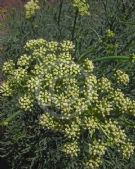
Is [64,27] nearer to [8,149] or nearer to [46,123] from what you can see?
[8,149]

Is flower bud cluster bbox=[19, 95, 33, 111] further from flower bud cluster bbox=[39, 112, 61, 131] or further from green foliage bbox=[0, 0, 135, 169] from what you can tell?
flower bud cluster bbox=[39, 112, 61, 131]

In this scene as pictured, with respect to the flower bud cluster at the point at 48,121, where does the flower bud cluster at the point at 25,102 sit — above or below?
above

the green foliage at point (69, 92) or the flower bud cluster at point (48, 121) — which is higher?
the green foliage at point (69, 92)

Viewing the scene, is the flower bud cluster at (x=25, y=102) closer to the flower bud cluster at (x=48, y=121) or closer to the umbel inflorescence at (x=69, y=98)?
the umbel inflorescence at (x=69, y=98)

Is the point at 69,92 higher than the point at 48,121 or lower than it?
higher

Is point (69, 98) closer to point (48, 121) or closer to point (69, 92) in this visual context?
point (69, 92)

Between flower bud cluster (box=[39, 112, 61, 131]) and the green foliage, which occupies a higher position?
the green foliage

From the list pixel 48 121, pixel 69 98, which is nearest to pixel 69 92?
pixel 69 98

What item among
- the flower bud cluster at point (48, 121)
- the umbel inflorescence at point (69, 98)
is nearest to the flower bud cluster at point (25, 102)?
the umbel inflorescence at point (69, 98)

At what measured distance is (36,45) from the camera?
442cm

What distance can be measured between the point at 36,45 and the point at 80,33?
131 centimetres

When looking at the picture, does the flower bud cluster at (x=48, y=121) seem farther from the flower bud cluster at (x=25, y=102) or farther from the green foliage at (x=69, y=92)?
the flower bud cluster at (x=25, y=102)

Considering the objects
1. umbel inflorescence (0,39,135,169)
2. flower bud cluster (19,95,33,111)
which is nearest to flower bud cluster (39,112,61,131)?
umbel inflorescence (0,39,135,169)

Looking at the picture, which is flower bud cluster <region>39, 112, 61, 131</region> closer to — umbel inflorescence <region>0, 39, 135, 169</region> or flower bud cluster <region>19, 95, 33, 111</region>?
umbel inflorescence <region>0, 39, 135, 169</region>
